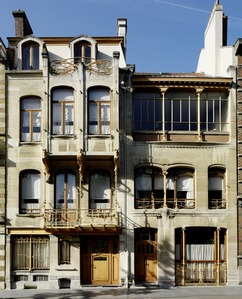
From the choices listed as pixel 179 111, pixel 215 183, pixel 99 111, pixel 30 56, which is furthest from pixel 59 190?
pixel 215 183

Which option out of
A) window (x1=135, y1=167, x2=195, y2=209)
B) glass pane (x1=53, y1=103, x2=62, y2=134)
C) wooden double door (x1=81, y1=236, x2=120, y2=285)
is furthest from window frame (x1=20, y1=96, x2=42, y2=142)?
wooden double door (x1=81, y1=236, x2=120, y2=285)

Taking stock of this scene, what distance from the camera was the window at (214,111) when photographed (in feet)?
84.3

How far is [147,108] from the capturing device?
83.6 ft

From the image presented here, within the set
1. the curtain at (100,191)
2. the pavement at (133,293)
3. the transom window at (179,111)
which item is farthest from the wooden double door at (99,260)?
the transom window at (179,111)

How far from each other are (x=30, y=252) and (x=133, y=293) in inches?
243

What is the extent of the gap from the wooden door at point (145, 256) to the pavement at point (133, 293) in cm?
95

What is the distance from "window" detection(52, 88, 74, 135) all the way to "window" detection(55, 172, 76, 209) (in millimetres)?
2537

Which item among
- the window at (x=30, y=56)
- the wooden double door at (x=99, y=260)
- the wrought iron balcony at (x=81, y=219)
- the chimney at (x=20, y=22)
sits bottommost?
the wooden double door at (x=99, y=260)

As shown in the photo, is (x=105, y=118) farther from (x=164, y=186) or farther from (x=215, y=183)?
(x=215, y=183)

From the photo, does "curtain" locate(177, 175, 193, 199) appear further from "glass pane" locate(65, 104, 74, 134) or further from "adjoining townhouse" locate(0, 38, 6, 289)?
"adjoining townhouse" locate(0, 38, 6, 289)

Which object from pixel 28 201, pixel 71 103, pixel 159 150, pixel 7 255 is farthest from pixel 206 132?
pixel 7 255

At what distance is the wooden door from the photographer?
2434 centimetres

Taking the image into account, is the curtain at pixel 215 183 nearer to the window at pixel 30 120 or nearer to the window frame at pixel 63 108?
the window frame at pixel 63 108

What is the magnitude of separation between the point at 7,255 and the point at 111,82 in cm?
1108
